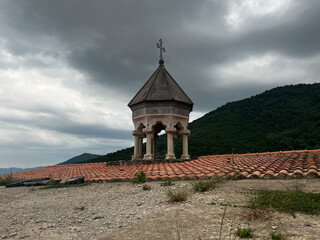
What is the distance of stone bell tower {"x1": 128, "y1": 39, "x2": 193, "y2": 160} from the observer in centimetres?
1022

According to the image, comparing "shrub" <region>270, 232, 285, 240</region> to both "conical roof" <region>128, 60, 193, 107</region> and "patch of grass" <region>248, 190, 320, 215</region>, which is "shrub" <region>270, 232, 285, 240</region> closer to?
"patch of grass" <region>248, 190, 320, 215</region>

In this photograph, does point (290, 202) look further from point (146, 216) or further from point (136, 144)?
point (136, 144)

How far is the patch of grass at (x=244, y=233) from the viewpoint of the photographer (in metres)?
2.70

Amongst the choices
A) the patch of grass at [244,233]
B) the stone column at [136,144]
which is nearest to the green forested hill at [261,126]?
the stone column at [136,144]

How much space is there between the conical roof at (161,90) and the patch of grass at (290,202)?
22.5ft

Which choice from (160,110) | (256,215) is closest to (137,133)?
(160,110)

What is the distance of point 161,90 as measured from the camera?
10.7 m

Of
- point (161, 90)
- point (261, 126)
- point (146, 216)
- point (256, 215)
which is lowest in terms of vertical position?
point (146, 216)

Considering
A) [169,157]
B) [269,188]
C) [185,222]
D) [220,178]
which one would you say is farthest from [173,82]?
[185,222]

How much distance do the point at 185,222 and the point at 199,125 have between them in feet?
86.5

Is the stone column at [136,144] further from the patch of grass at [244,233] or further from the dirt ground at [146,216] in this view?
the patch of grass at [244,233]

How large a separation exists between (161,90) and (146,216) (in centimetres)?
742

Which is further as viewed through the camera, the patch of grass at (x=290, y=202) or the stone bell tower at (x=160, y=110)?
the stone bell tower at (x=160, y=110)

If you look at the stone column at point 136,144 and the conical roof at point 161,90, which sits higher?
the conical roof at point 161,90
